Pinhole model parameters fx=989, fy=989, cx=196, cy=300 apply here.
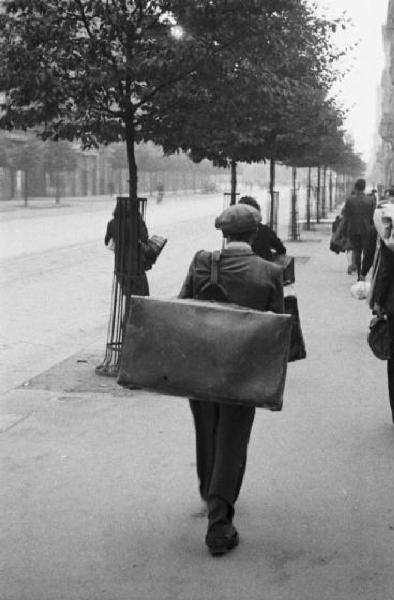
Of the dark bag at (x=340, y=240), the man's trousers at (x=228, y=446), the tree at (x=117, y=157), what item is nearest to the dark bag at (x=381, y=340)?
the man's trousers at (x=228, y=446)

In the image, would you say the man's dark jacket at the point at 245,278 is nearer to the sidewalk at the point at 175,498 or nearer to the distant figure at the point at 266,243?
the sidewalk at the point at 175,498

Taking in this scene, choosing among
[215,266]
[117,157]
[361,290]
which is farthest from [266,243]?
[117,157]

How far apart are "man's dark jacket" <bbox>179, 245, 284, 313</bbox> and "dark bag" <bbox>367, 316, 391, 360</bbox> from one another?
2.26 metres

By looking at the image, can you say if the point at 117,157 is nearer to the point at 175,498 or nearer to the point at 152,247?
the point at 152,247

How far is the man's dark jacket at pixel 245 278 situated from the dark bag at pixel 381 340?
7.42 ft

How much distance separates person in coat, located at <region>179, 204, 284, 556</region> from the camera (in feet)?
14.8

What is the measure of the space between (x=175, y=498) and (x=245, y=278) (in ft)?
4.75

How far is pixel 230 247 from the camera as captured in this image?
461 cm

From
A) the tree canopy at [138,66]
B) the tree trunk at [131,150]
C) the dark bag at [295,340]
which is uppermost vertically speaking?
the tree canopy at [138,66]

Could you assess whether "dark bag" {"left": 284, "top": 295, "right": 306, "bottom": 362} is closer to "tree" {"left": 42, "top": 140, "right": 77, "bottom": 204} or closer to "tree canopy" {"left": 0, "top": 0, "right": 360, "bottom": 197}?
"tree canopy" {"left": 0, "top": 0, "right": 360, "bottom": 197}

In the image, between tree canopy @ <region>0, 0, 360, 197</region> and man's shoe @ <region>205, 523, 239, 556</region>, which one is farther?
tree canopy @ <region>0, 0, 360, 197</region>

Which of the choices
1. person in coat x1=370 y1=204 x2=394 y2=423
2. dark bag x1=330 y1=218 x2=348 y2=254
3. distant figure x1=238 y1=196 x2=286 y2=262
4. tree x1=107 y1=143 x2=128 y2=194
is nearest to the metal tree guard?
distant figure x1=238 y1=196 x2=286 y2=262

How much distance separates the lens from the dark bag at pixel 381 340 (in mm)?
6656

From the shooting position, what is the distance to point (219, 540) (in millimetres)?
4500
